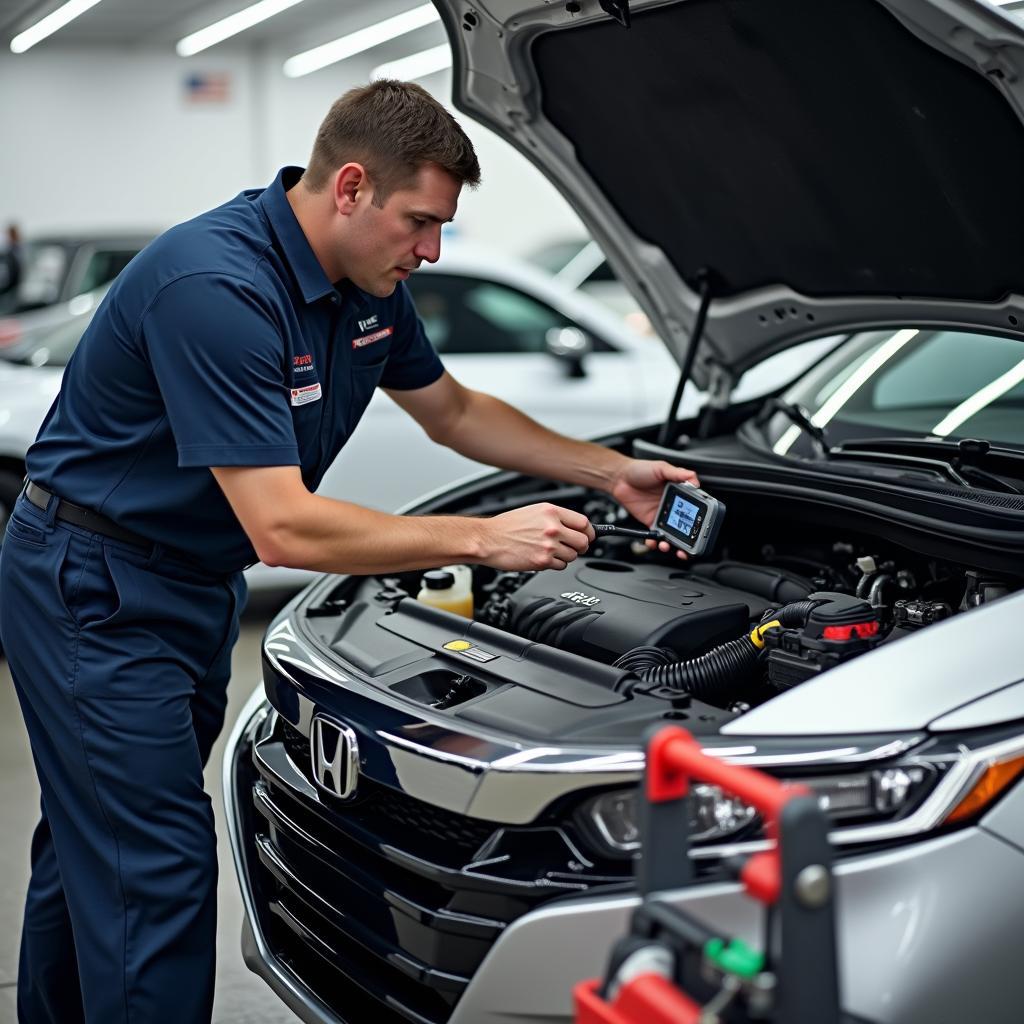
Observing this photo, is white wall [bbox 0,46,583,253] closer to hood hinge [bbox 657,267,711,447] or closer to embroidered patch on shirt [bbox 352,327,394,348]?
hood hinge [bbox 657,267,711,447]

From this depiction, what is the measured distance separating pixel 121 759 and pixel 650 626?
0.89 m

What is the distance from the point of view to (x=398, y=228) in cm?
220

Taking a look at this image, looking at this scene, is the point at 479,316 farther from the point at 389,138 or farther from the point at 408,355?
the point at 389,138

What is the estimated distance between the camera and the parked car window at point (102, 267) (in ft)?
27.6

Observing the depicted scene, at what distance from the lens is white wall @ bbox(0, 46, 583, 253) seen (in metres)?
14.8

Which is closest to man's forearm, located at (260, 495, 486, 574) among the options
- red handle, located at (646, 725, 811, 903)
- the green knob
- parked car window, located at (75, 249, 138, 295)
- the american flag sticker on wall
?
red handle, located at (646, 725, 811, 903)

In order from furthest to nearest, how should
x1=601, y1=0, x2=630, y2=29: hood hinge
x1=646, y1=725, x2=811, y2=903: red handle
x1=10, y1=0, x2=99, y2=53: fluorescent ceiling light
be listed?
1. x1=10, y1=0, x2=99, y2=53: fluorescent ceiling light
2. x1=601, y1=0, x2=630, y2=29: hood hinge
3. x1=646, y1=725, x2=811, y2=903: red handle

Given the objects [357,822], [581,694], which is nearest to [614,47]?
[581,694]

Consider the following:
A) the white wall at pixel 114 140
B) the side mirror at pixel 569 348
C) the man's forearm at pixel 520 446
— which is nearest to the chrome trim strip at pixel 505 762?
the man's forearm at pixel 520 446

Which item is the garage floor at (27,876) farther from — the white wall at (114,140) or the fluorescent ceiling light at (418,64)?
the fluorescent ceiling light at (418,64)

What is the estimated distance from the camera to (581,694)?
6.52 ft

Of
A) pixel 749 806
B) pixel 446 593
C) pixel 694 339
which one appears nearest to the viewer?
pixel 749 806

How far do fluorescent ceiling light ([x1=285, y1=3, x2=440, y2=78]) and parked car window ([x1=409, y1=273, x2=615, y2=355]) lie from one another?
7.65 m

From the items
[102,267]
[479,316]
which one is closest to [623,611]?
[479,316]
